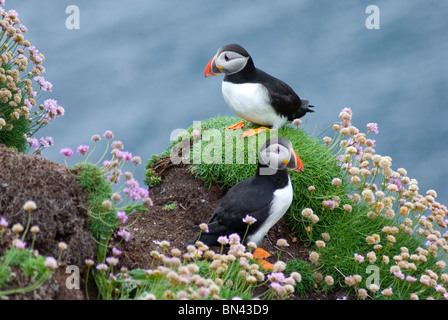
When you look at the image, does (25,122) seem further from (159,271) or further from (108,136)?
(159,271)

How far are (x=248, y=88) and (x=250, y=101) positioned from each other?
0.48 feet

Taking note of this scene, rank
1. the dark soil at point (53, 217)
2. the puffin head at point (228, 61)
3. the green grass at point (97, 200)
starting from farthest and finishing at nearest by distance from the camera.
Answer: the puffin head at point (228, 61) < the green grass at point (97, 200) < the dark soil at point (53, 217)

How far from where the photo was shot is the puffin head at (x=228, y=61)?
662 centimetres

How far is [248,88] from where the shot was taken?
6680mm

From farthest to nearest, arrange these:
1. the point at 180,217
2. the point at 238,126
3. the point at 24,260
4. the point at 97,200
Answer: the point at 238,126 < the point at 180,217 < the point at 97,200 < the point at 24,260

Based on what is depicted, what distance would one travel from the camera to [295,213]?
645 cm

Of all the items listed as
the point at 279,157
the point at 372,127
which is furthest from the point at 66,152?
the point at 372,127

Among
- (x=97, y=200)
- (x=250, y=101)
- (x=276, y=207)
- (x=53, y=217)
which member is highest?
(x=250, y=101)

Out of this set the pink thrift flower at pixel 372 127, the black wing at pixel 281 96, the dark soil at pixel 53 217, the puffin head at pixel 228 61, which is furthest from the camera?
the black wing at pixel 281 96

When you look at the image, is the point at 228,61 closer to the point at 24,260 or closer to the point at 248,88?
the point at 248,88

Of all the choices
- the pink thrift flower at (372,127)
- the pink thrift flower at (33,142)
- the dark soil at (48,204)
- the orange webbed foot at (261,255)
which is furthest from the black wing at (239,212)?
the pink thrift flower at (33,142)

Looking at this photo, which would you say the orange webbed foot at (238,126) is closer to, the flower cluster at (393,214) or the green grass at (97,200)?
the flower cluster at (393,214)

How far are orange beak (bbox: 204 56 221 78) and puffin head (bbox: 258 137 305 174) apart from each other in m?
1.53

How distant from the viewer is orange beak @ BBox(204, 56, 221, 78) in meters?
6.71
